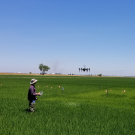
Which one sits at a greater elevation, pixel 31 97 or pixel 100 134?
pixel 31 97

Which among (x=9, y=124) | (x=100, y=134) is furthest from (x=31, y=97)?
(x=100, y=134)

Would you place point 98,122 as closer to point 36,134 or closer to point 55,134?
point 55,134

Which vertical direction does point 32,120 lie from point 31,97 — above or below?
below

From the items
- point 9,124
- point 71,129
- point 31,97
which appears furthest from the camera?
point 31,97

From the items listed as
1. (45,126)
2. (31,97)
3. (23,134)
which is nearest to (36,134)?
(23,134)

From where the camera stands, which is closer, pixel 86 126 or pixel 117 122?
pixel 86 126

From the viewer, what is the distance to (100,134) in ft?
24.8

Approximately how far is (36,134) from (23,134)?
55 centimetres

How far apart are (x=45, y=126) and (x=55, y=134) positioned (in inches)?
45.8

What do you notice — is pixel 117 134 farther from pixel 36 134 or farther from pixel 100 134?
pixel 36 134

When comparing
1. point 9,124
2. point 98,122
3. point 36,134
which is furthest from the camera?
point 98,122

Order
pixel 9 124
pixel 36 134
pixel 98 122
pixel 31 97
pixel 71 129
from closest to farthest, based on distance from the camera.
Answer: pixel 36 134 < pixel 71 129 < pixel 9 124 < pixel 98 122 < pixel 31 97

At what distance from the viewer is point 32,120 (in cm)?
958

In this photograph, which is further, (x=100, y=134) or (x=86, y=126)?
(x=86, y=126)
